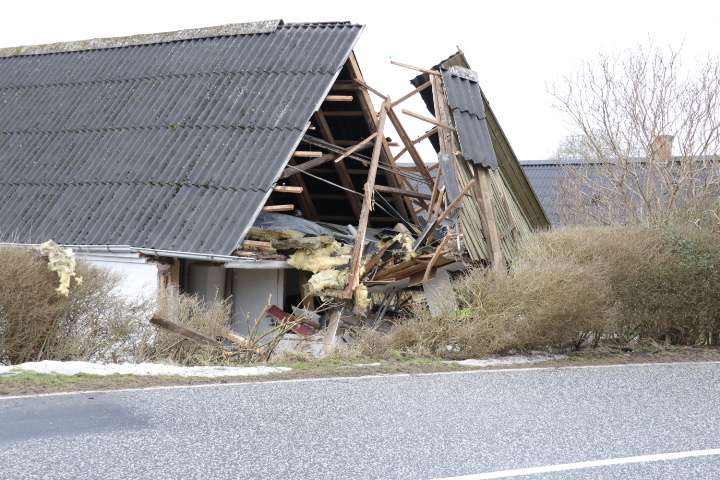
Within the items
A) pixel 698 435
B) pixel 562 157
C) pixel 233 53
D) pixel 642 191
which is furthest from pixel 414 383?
pixel 562 157

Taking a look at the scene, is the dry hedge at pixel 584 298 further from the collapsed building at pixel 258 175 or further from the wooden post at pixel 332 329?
the wooden post at pixel 332 329

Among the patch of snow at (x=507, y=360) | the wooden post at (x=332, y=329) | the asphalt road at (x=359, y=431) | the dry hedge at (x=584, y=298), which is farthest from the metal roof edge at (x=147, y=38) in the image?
the asphalt road at (x=359, y=431)

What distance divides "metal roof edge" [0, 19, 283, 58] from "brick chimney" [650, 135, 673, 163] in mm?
10952

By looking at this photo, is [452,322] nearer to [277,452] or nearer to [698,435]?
[698,435]

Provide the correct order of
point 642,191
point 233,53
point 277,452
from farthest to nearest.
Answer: point 642,191 < point 233,53 < point 277,452

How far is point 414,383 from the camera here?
10969mm

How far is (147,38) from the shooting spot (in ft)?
73.6

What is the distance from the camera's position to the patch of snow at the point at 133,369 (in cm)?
1059

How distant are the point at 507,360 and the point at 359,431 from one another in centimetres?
580

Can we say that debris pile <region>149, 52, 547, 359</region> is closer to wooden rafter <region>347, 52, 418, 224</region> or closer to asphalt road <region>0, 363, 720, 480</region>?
wooden rafter <region>347, 52, 418, 224</region>

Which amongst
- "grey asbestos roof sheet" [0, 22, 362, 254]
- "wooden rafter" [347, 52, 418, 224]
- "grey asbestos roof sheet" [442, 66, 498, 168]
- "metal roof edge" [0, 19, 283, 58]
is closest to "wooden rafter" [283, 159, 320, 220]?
"wooden rafter" [347, 52, 418, 224]

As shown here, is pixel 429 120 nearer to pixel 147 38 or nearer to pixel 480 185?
pixel 480 185

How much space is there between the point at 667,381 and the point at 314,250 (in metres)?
7.70

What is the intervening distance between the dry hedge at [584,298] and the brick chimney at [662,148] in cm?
845
